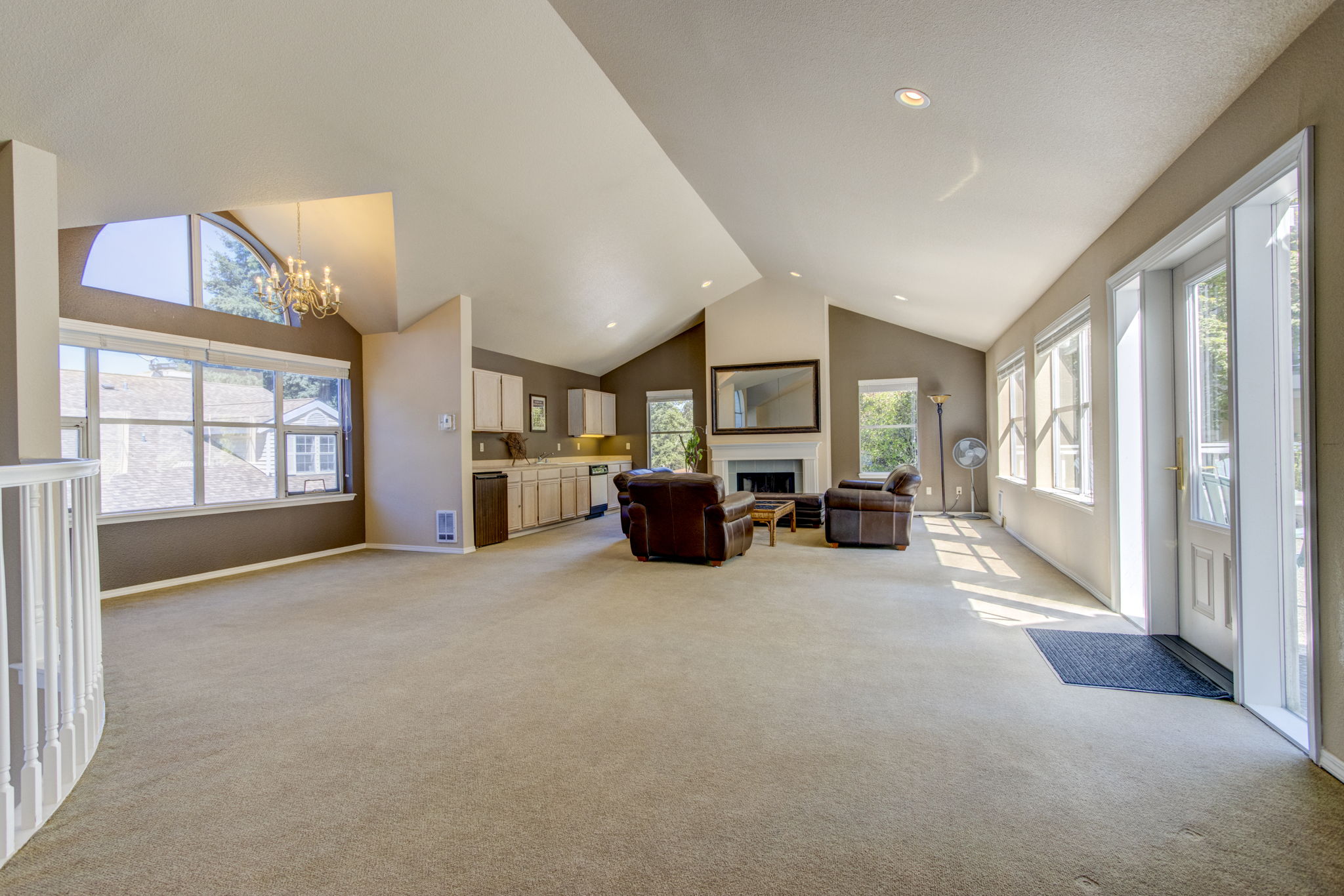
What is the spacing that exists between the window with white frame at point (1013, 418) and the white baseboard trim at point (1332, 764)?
471 cm

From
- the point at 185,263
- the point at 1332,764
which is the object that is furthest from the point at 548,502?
the point at 1332,764

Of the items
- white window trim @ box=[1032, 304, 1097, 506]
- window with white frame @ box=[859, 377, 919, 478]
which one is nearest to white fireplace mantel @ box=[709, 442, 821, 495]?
window with white frame @ box=[859, 377, 919, 478]

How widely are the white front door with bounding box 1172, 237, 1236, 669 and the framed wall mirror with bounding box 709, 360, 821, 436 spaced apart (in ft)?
19.2

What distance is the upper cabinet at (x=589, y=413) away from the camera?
9602mm

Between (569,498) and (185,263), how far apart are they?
5041mm

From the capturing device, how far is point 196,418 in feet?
17.2

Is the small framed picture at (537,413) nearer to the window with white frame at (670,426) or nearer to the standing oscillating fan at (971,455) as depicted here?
the window with white frame at (670,426)

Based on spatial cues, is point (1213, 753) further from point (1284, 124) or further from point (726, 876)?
point (1284, 124)

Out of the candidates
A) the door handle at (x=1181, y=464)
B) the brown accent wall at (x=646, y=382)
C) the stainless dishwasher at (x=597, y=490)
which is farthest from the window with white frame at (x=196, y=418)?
the door handle at (x=1181, y=464)

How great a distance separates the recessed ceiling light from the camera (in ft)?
9.13

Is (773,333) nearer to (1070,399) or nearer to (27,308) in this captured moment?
(1070,399)

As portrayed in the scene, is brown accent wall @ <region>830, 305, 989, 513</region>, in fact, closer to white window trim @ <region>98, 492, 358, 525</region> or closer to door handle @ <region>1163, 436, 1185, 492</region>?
door handle @ <region>1163, 436, 1185, 492</region>

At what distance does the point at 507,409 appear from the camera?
7.79 meters

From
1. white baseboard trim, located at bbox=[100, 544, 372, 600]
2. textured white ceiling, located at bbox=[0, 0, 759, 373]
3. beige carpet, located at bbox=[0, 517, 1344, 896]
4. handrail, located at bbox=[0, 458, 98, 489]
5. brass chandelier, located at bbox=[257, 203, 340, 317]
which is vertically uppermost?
textured white ceiling, located at bbox=[0, 0, 759, 373]
